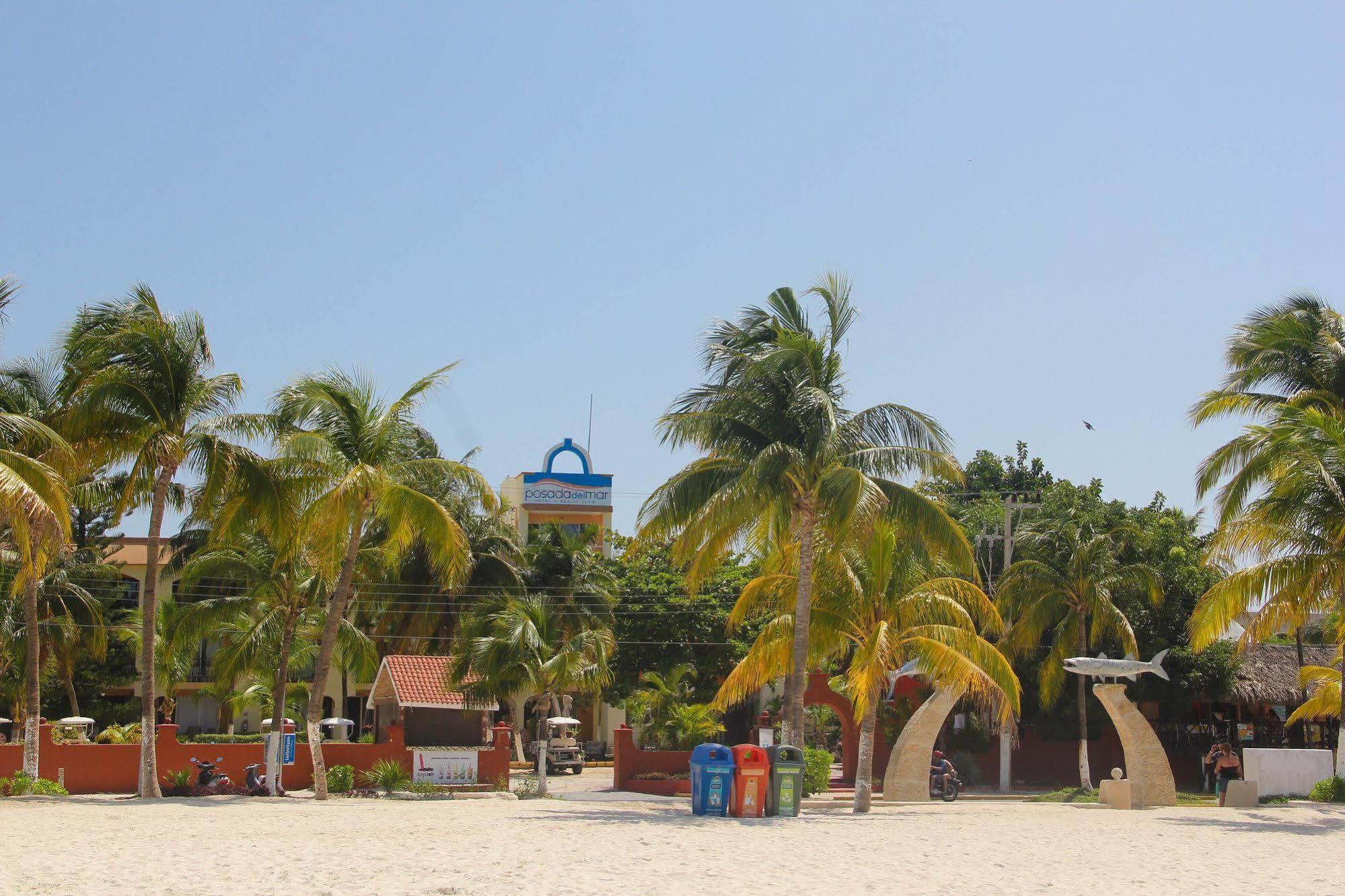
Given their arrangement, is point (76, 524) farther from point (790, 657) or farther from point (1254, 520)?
point (1254, 520)

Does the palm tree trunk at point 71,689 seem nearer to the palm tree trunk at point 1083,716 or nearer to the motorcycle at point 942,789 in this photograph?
the motorcycle at point 942,789

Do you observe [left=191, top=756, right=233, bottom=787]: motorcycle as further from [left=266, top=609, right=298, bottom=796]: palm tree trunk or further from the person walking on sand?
the person walking on sand

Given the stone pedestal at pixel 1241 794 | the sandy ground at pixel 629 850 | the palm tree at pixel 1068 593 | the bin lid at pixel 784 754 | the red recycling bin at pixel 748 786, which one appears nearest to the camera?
the sandy ground at pixel 629 850

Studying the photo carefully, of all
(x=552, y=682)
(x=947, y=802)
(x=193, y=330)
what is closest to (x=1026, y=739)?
(x=947, y=802)

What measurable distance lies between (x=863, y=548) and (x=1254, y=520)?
6523 mm

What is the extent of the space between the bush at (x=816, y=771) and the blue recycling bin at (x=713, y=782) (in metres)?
8.39

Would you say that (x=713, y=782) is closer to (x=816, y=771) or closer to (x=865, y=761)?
(x=865, y=761)

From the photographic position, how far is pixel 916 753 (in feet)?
82.1

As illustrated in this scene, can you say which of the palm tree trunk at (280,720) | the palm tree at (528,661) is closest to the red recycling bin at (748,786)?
the palm tree trunk at (280,720)

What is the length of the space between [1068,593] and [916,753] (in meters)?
11.7

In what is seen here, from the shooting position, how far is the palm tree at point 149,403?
21.9 metres

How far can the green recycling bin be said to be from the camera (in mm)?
19938

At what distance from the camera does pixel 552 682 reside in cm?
3225

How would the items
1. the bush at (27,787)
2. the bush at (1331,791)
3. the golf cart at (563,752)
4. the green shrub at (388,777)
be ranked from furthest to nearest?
the golf cart at (563,752)
the green shrub at (388,777)
the bush at (1331,791)
the bush at (27,787)
